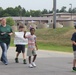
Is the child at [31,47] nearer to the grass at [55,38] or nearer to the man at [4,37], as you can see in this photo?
the man at [4,37]

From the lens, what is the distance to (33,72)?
11820 mm

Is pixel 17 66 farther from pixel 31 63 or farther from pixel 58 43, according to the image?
pixel 58 43

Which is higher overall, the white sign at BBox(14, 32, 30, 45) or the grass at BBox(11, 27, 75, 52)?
the white sign at BBox(14, 32, 30, 45)

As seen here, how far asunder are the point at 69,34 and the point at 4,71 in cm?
2164

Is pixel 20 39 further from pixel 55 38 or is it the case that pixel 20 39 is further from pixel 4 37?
pixel 55 38

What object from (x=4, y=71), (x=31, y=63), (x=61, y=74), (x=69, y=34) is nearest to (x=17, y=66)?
(x=31, y=63)

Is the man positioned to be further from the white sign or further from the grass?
the grass

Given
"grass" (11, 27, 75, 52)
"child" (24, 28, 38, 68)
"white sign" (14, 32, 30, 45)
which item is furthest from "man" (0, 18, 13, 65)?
"grass" (11, 27, 75, 52)

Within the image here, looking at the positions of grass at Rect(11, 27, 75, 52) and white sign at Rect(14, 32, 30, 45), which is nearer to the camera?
white sign at Rect(14, 32, 30, 45)

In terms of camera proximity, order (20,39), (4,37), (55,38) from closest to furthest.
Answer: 1. (4,37)
2. (20,39)
3. (55,38)

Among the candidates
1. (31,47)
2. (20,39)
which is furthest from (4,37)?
(31,47)

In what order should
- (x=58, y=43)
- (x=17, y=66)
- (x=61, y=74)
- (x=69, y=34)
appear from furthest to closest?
(x=69, y=34)
(x=58, y=43)
(x=17, y=66)
(x=61, y=74)

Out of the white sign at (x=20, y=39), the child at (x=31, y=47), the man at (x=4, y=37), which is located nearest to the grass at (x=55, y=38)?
the white sign at (x=20, y=39)

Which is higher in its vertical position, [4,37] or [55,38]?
[4,37]
